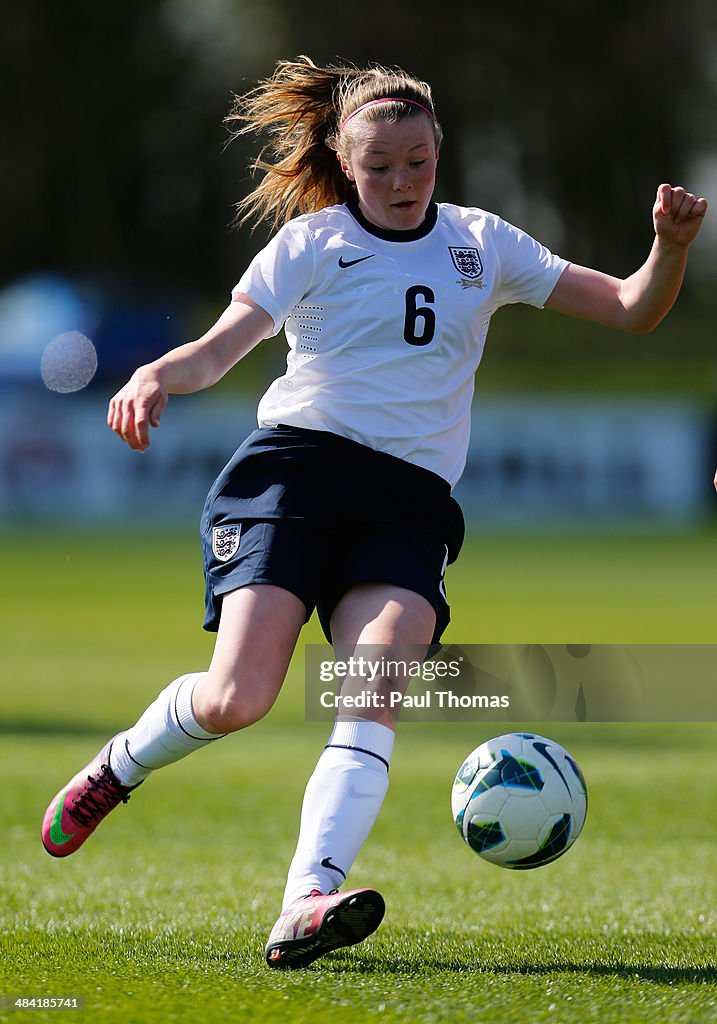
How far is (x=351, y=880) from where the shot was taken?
5207mm

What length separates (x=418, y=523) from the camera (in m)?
3.99

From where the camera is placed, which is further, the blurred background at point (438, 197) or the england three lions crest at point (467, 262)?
the blurred background at point (438, 197)

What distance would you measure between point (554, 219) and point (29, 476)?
23.6m

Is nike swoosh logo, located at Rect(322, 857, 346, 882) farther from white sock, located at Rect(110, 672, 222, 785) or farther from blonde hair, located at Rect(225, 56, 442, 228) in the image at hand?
blonde hair, located at Rect(225, 56, 442, 228)

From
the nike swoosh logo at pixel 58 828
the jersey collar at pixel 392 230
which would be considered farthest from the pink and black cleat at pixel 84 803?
the jersey collar at pixel 392 230

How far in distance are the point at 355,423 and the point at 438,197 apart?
3811 cm

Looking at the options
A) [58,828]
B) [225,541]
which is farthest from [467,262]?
[58,828]

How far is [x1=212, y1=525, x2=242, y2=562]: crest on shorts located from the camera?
13.0 ft

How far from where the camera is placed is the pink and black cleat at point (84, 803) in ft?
14.0

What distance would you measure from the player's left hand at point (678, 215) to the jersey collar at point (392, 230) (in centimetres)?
61

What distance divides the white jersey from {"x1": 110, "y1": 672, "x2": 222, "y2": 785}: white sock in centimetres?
76

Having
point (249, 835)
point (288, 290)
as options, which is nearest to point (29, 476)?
point (249, 835)

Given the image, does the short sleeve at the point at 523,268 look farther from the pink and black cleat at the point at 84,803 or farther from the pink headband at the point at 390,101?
the pink and black cleat at the point at 84,803

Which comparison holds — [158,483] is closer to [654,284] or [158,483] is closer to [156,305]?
[156,305]
